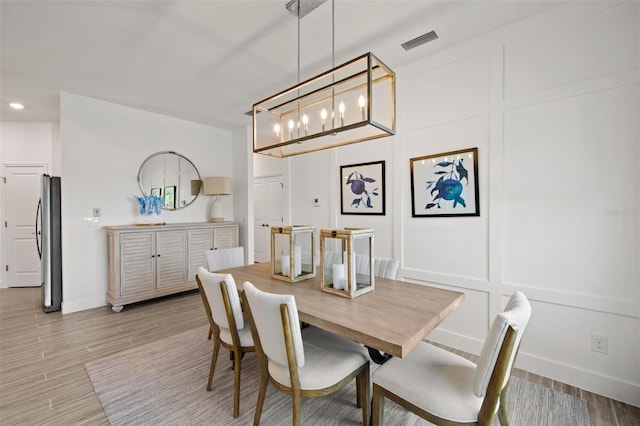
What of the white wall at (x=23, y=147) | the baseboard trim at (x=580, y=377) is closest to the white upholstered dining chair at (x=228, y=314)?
the baseboard trim at (x=580, y=377)

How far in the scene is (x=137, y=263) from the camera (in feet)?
12.1

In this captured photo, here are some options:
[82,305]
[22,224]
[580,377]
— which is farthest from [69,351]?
[580,377]

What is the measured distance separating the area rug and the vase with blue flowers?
7.26ft

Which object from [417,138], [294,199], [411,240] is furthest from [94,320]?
[417,138]

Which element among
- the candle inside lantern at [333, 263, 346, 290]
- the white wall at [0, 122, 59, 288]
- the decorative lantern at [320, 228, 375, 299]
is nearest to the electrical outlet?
the decorative lantern at [320, 228, 375, 299]

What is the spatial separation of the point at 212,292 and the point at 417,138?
237 centimetres

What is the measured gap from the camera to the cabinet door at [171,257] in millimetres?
3896

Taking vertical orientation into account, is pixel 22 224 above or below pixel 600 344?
above

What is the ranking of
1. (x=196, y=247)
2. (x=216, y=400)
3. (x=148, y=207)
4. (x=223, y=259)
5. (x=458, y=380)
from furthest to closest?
(x=196, y=247) → (x=148, y=207) → (x=223, y=259) → (x=216, y=400) → (x=458, y=380)

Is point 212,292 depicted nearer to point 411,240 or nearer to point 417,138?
point 411,240

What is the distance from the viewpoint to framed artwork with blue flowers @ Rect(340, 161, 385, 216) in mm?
3154

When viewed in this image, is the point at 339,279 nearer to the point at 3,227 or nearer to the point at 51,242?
the point at 51,242

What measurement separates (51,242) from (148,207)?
1.14 meters

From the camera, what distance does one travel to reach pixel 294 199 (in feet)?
13.5
